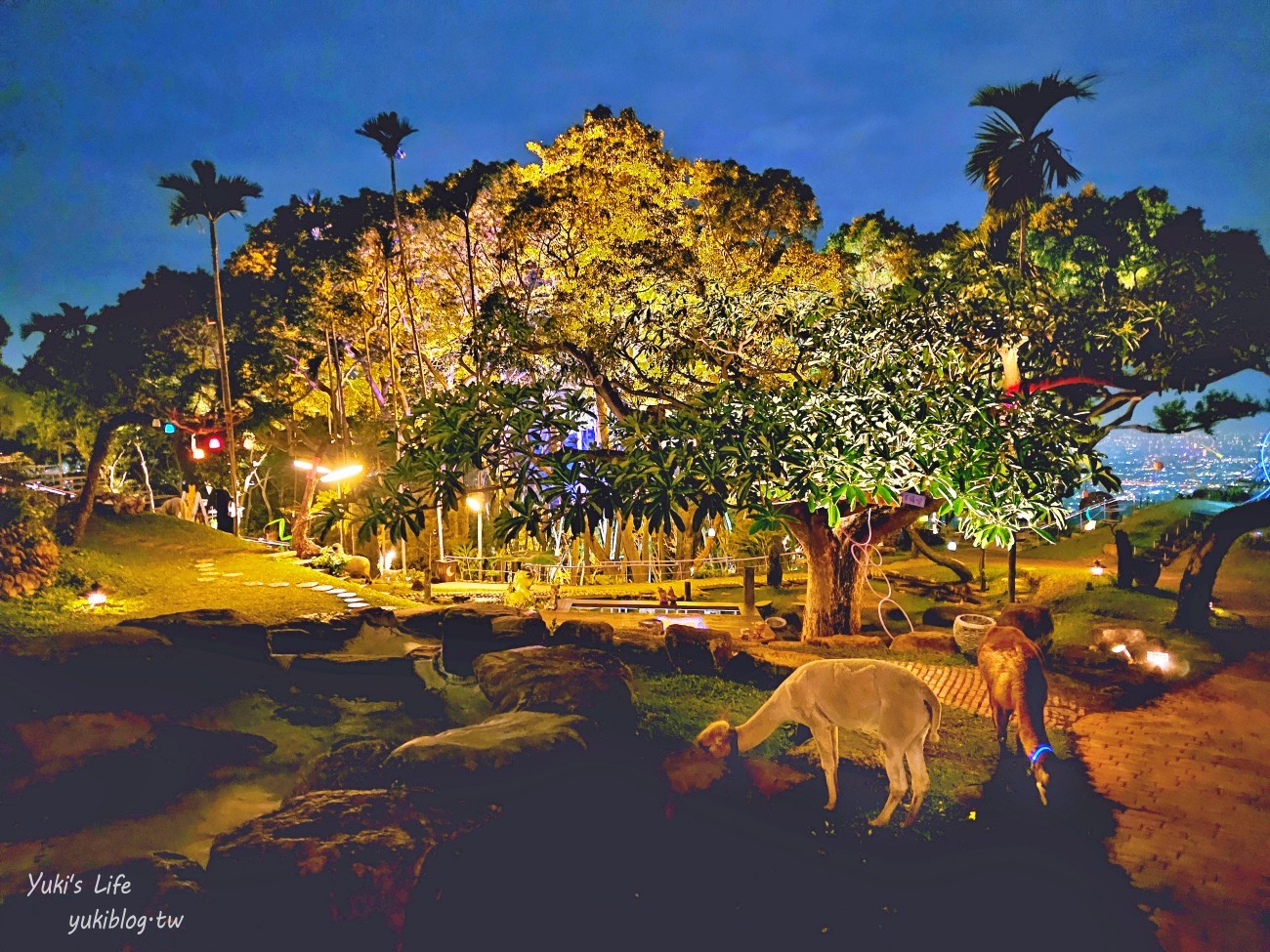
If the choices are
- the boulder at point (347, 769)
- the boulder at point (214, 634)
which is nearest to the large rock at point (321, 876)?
the boulder at point (347, 769)

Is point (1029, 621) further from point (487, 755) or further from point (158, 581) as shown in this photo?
point (158, 581)

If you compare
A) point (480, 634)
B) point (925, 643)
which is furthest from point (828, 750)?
point (925, 643)

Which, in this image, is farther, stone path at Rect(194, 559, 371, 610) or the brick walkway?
stone path at Rect(194, 559, 371, 610)

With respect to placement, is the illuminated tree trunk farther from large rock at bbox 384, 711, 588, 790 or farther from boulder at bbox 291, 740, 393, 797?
boulder at bbox 291, 740, 393, 797

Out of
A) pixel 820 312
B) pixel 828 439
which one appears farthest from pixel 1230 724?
pixel 820 312

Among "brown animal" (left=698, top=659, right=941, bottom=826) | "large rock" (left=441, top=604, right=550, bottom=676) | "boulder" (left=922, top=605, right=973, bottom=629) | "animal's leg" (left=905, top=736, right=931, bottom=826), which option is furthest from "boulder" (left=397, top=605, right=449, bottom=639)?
"boulder" (left=922, top=605, right=973, bottom=629)

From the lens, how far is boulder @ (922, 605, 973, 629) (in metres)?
10.5

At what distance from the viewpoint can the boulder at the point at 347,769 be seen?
4.91m

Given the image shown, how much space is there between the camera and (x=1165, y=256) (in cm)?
1173

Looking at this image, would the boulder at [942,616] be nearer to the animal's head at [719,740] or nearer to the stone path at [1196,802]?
the stone path at [1196,802]

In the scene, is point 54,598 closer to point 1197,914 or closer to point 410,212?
point 1197,914

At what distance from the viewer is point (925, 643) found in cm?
841

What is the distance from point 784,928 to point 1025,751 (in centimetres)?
249

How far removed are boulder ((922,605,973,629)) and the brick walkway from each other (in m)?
3.15
